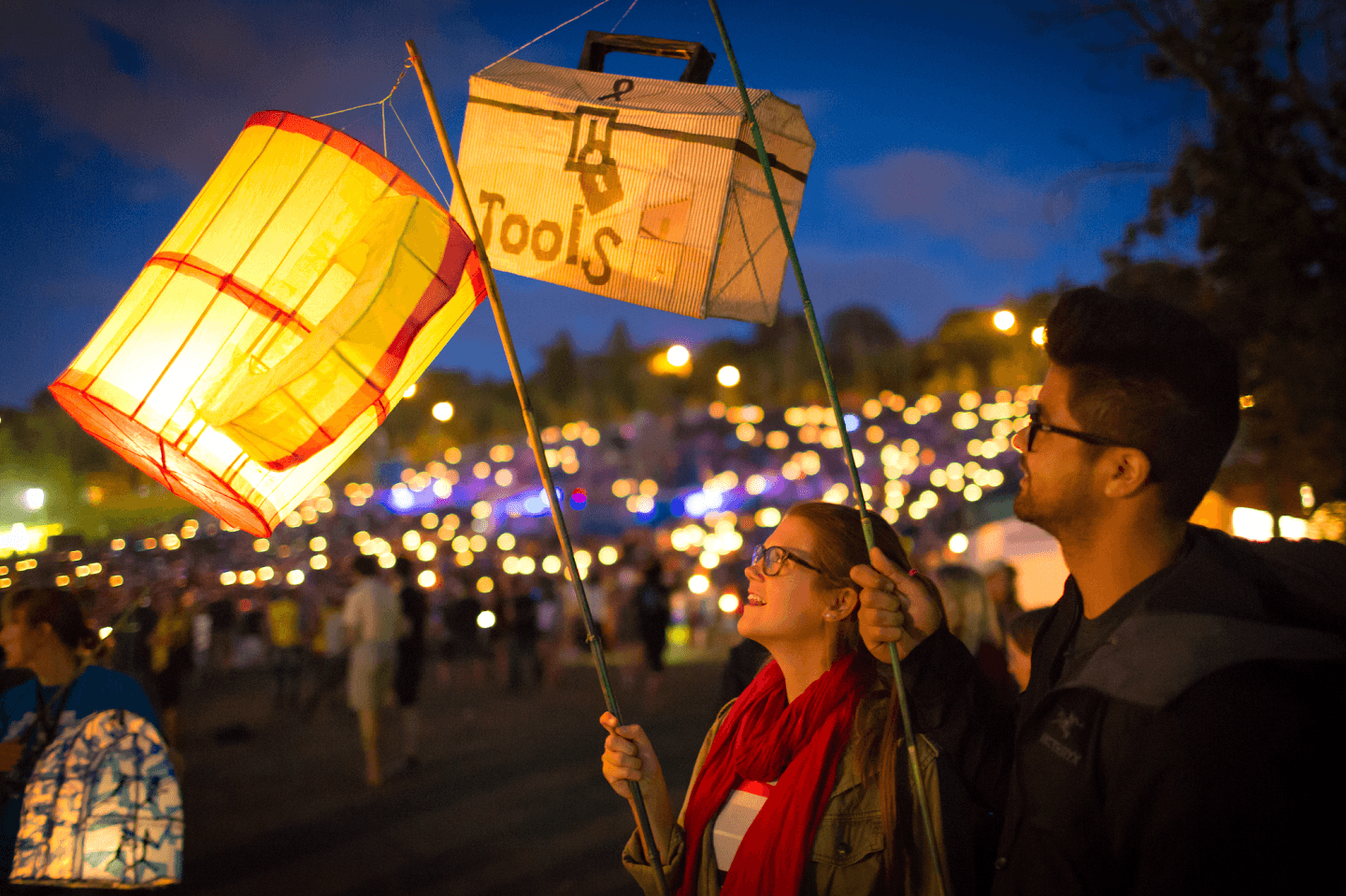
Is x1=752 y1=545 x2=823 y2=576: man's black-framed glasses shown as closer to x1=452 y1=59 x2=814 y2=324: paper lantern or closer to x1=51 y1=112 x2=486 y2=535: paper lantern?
x1=452 y1=59 x2=814 y2=324: paper lantern

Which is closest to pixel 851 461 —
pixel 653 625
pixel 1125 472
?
pixel 1125 472

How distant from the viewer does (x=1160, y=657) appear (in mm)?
1258

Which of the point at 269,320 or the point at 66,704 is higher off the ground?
the point at 269,320

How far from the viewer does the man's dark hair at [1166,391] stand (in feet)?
4.79

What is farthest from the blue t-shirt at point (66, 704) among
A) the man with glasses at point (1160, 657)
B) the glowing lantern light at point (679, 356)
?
the man with glasses at point (1160, 657)

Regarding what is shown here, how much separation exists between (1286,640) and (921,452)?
21500 millimetres

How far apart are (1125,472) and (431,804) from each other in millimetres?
6912

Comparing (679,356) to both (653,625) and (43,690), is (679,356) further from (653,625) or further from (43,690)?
(653,625)

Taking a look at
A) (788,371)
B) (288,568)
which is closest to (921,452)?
(288,568)

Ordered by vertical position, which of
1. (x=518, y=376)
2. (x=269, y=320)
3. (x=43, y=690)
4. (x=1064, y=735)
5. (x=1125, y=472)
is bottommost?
(x=1064, y=735)

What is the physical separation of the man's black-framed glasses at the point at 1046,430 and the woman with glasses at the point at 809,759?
46 cm

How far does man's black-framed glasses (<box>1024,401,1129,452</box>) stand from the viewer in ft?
4.95

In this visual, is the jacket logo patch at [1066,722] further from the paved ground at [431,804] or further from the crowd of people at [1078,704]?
the paved ground at [431,804]

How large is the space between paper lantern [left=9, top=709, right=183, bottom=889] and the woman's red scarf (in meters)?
1.90
